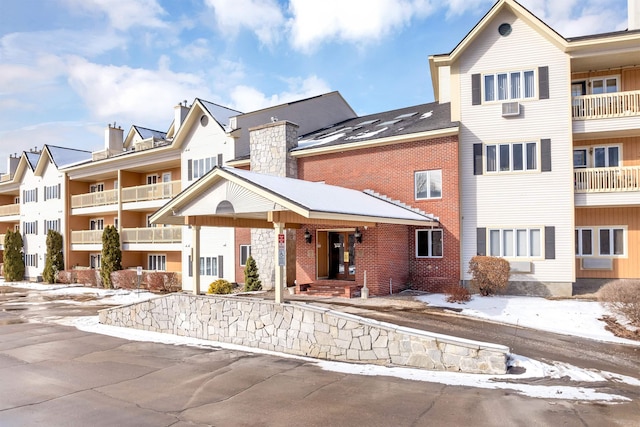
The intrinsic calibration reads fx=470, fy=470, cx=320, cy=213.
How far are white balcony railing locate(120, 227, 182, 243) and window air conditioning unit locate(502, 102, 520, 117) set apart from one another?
20.0 meters

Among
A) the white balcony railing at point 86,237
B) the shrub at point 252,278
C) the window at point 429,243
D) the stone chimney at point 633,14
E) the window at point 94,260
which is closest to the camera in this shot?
the window at point 429,243

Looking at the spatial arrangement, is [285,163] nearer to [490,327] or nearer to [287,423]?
[490,327]

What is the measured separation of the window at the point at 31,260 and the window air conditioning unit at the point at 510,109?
134ft

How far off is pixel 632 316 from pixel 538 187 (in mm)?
7410

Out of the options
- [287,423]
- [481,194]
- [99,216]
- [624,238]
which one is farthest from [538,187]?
[99,216]

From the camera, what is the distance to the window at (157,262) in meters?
33.3

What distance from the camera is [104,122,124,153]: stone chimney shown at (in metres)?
37.8

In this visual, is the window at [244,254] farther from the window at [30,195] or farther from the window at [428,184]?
the window at [30,195]

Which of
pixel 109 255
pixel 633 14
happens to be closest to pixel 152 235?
pixel 109 255

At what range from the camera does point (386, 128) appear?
76.0 ft

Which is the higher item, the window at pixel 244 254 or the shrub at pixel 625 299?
the window at pixel 244 254

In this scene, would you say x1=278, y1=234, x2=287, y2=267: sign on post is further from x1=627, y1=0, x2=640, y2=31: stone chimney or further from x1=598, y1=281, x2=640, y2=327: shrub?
x1=627, y1=0, x2=640, y2=31: stone chimney

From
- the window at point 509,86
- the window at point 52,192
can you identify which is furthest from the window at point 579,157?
the window at point 52,192

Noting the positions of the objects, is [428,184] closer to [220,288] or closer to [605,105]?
[605,105]
